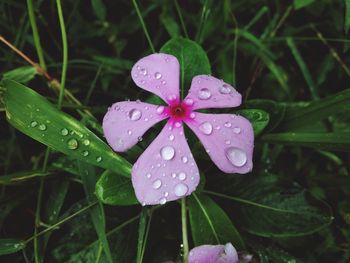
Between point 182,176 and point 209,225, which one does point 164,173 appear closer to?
point 182,176

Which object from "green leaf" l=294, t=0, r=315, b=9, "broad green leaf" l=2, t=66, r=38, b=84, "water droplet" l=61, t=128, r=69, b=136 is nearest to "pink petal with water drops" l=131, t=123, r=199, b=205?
"water droplet" l=61, t=128, r=69, b=136

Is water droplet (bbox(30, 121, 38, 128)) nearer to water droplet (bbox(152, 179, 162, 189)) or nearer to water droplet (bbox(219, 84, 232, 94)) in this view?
water droplet (bbox(152, 179, 162, 189))

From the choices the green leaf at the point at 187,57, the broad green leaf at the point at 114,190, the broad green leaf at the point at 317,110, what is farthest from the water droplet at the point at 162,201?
the broad green leaf at the point at 317,110

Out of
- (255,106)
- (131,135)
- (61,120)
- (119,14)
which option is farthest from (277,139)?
(119,14)

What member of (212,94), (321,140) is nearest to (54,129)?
(212,94)

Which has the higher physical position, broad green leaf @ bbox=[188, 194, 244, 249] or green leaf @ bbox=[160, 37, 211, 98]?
green leaf @ bbox=[160, 37, 211, 98]
